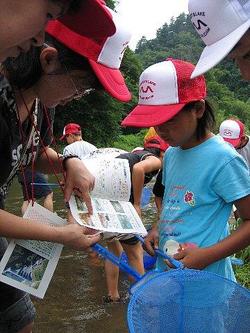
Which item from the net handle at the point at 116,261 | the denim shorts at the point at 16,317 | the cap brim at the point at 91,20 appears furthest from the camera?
the denim shorts at the point at 16,317

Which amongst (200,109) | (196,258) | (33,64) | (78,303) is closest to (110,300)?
(78,303)

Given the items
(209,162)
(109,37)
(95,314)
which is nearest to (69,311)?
(95,314)

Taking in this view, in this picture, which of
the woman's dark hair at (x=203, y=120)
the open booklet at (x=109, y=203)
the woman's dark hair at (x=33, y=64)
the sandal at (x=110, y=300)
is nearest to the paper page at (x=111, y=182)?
the open booklet at (x=109, y=203)

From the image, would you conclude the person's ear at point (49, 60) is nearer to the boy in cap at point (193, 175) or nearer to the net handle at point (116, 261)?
the boy in cap at point (193, 175)

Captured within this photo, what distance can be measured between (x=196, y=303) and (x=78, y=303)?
2.27 m

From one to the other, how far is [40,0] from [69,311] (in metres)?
2.71

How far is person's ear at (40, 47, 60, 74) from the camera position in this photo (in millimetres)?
1524

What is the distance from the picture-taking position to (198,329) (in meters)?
1.35

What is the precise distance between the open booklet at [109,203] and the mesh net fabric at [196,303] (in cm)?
35

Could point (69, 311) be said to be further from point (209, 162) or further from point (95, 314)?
point (209, 162)

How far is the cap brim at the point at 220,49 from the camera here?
1216 millimetres

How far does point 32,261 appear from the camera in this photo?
5.50 feet

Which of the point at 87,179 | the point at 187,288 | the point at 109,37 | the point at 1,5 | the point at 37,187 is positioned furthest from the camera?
the point at 37,187

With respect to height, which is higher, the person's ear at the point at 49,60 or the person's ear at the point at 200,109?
the person's ear at the point at 49,60
